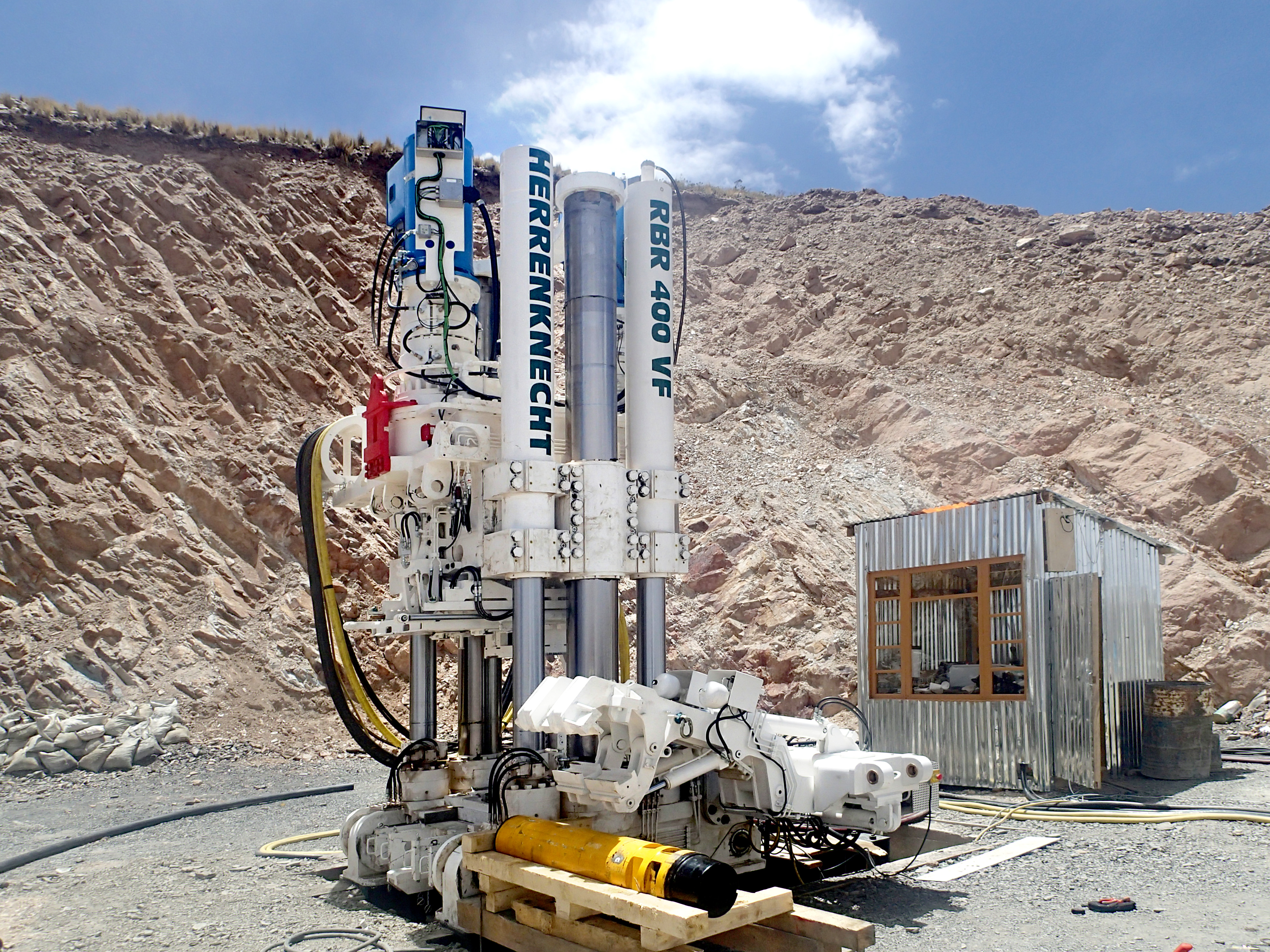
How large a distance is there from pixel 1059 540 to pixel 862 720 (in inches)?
159

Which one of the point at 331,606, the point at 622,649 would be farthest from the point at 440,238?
the point at 622,649

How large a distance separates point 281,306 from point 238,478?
5493 millimetres

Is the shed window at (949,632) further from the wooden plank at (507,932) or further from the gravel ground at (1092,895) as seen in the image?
the wooden plank at (507,932)

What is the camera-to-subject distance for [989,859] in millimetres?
9797

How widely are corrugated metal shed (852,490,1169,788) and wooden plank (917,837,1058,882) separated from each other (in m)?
2.57

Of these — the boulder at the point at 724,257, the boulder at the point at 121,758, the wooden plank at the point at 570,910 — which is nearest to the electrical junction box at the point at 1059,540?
the wooden plank at the point at 570,910

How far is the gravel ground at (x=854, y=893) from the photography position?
757 centimetres

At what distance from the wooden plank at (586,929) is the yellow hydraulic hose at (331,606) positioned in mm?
4305

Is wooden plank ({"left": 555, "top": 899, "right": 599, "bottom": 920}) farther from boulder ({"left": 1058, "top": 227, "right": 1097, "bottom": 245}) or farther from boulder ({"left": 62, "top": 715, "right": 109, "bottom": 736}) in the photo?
boulder ({"left": 1058, "top": 227, "right": 1097, "bottom": 245})

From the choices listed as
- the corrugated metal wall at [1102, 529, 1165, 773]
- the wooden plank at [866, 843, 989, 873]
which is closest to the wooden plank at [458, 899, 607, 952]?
the wooden plank at [866, 843, 989, 873]

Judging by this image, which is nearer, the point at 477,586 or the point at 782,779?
the point at 782,779

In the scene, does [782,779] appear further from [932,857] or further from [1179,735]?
[1179,735]

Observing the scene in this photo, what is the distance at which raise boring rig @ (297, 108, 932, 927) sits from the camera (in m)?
8.23

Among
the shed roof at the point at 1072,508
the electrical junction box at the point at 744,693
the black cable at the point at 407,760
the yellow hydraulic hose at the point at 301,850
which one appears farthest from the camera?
the shed roof at the point at 1072,508
